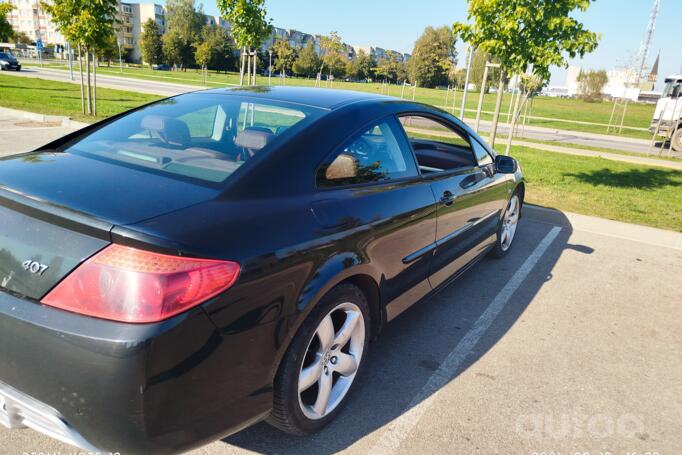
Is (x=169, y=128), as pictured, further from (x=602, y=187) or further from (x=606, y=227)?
(x=602, y=187)

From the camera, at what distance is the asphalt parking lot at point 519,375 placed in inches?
92.5

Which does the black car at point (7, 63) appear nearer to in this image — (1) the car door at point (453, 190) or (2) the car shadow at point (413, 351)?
(1) the car door at point (453, 190)

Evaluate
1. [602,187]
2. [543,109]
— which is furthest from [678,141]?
[543,109]

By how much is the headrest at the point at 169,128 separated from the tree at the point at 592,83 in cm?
6380

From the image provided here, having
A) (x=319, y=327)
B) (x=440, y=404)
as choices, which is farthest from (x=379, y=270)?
(x=440, y=404)

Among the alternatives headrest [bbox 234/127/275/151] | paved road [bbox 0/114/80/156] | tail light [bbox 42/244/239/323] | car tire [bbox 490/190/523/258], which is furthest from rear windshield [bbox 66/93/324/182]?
paved road [bbox 0/114/80/156]

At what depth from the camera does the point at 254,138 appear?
230 cm

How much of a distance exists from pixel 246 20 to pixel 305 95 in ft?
33.3

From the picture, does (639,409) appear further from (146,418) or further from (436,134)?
(146,418)

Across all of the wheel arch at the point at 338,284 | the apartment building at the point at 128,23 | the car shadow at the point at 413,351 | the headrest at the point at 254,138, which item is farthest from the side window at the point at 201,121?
the apartment building at the point at 128,23

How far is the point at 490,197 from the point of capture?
414 centimetres

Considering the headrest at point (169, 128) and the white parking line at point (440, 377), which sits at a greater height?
the headrest at point (169, 128)

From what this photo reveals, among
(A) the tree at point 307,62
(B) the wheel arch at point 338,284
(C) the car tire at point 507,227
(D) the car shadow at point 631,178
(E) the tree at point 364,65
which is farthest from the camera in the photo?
(E) the tree at point 364,65

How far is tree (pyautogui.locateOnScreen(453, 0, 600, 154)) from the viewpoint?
24.3ft
